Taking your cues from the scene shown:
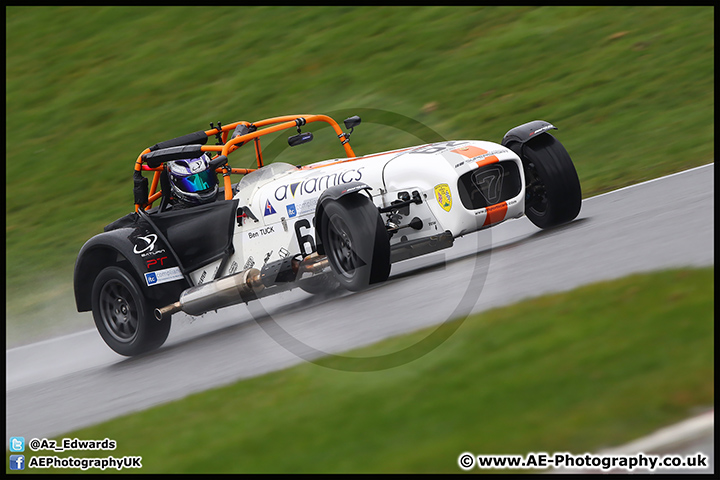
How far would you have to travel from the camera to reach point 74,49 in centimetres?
2181

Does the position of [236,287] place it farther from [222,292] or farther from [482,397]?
[482,397]

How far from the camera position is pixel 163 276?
8.85 m

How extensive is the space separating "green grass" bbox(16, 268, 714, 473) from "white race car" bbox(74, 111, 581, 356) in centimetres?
146

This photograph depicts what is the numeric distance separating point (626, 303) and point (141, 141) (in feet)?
42.5

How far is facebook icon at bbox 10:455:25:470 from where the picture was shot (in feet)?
20.7

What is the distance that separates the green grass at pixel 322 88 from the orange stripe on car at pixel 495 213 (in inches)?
133

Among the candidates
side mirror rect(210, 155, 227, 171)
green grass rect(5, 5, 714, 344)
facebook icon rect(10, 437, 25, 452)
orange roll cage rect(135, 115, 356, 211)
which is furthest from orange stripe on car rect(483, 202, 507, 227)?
facebook icon rect(10, 437, 25, 452)

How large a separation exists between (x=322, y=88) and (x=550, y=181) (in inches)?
374

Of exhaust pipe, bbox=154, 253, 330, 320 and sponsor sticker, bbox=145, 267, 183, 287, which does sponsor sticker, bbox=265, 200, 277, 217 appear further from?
sponsor sticker, bbox=145, 267, 183, 287

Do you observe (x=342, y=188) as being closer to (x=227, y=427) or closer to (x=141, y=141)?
(x=227, y=427)

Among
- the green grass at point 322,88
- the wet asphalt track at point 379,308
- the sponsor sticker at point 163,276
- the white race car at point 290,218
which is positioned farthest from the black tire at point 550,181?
the sponsor sticker at point 163,276

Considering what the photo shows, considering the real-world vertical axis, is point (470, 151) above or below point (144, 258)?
above

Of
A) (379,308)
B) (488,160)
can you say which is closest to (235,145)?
(379,308)

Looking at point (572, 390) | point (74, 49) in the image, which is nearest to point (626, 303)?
point (572, 390)
